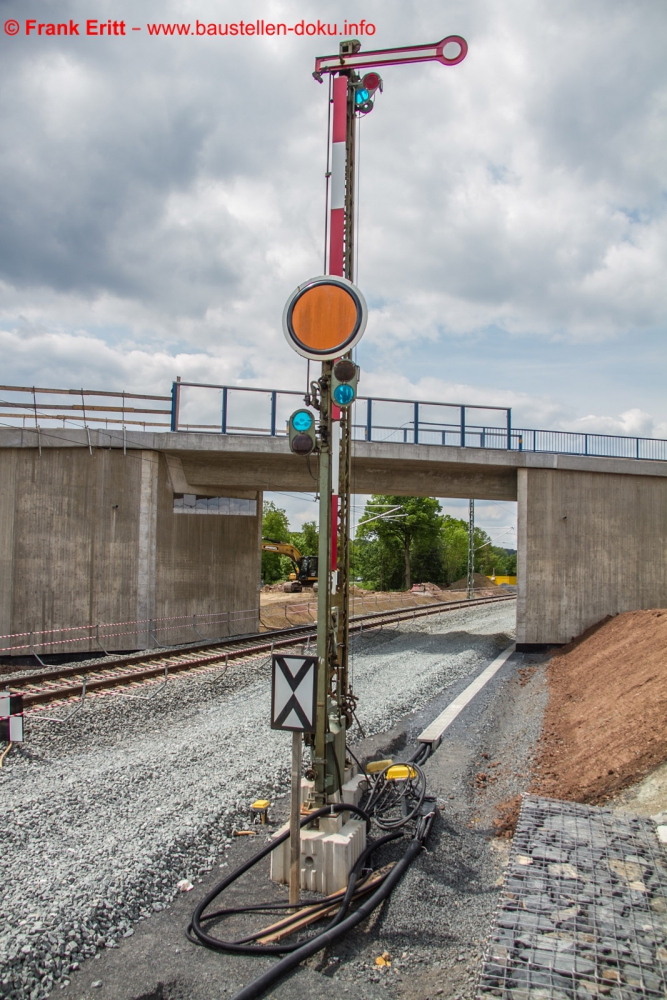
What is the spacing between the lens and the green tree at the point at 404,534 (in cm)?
6919

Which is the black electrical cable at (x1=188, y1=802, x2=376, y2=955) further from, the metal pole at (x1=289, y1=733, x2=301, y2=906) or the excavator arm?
the excavator arm

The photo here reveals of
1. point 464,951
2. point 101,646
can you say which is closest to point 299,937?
point 464,951

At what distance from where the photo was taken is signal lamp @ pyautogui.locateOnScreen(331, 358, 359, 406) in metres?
6.43

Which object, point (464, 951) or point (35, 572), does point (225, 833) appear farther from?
point (35, 572)

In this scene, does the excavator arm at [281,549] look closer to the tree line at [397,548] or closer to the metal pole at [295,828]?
the tree line at [397,548]

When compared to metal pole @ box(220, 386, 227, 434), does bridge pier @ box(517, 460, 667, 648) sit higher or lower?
lower

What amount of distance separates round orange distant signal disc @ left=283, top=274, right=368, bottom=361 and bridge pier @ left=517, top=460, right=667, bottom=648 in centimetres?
1576

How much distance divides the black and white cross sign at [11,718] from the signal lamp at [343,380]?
6265mm

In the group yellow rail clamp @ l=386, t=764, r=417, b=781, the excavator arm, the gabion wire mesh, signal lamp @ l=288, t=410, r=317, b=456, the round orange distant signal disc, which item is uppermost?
the round orange distant signal disc

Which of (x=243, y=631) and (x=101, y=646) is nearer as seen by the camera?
(x=101, y=646)

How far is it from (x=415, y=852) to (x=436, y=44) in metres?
9.15

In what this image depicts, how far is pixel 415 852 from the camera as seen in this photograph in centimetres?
606

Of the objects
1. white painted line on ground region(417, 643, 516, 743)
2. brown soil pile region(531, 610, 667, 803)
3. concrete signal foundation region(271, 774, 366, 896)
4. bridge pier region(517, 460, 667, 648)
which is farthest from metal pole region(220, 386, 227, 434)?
concrete signal foundation region(271, 774, 366, 896)

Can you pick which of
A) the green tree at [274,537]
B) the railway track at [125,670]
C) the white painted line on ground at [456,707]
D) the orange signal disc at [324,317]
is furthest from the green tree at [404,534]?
the orange signal disc at [324,317]
